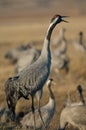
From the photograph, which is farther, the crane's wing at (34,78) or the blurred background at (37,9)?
the blurred background at (37,9)

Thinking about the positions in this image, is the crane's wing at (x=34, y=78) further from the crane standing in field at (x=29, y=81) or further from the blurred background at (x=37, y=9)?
the blurred background at (x=37, y=9)

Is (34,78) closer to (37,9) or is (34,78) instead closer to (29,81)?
(29,81)

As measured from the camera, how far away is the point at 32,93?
9805 mm

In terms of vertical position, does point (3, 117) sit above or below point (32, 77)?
below

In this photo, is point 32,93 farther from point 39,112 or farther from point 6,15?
point 6,15

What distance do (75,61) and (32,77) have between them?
10071 millimetres

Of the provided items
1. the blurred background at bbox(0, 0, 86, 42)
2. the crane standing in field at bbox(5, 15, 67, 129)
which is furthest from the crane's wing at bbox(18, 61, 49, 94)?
the blurred background at bbox(0, 0, 86, 42)

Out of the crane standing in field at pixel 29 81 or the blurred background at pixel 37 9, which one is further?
the blurred background at pixel 37 9

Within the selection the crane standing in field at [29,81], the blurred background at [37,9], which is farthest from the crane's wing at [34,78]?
the blurred background at [37,9]

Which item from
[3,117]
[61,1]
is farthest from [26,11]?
[3,117]

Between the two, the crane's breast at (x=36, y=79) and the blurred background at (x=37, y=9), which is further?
the blurred background at (x=37, y=9)

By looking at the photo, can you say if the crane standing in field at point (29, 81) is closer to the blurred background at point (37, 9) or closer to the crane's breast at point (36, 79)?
the crane's breast at point (36, 79)

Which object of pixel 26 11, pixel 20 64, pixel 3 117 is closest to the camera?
pixel 3 117

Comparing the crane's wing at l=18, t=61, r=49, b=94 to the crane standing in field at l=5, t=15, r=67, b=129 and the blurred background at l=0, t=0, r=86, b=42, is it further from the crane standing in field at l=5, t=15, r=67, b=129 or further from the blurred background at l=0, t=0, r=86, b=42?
the blurred background at l=0, t=0, r=86, b=42
